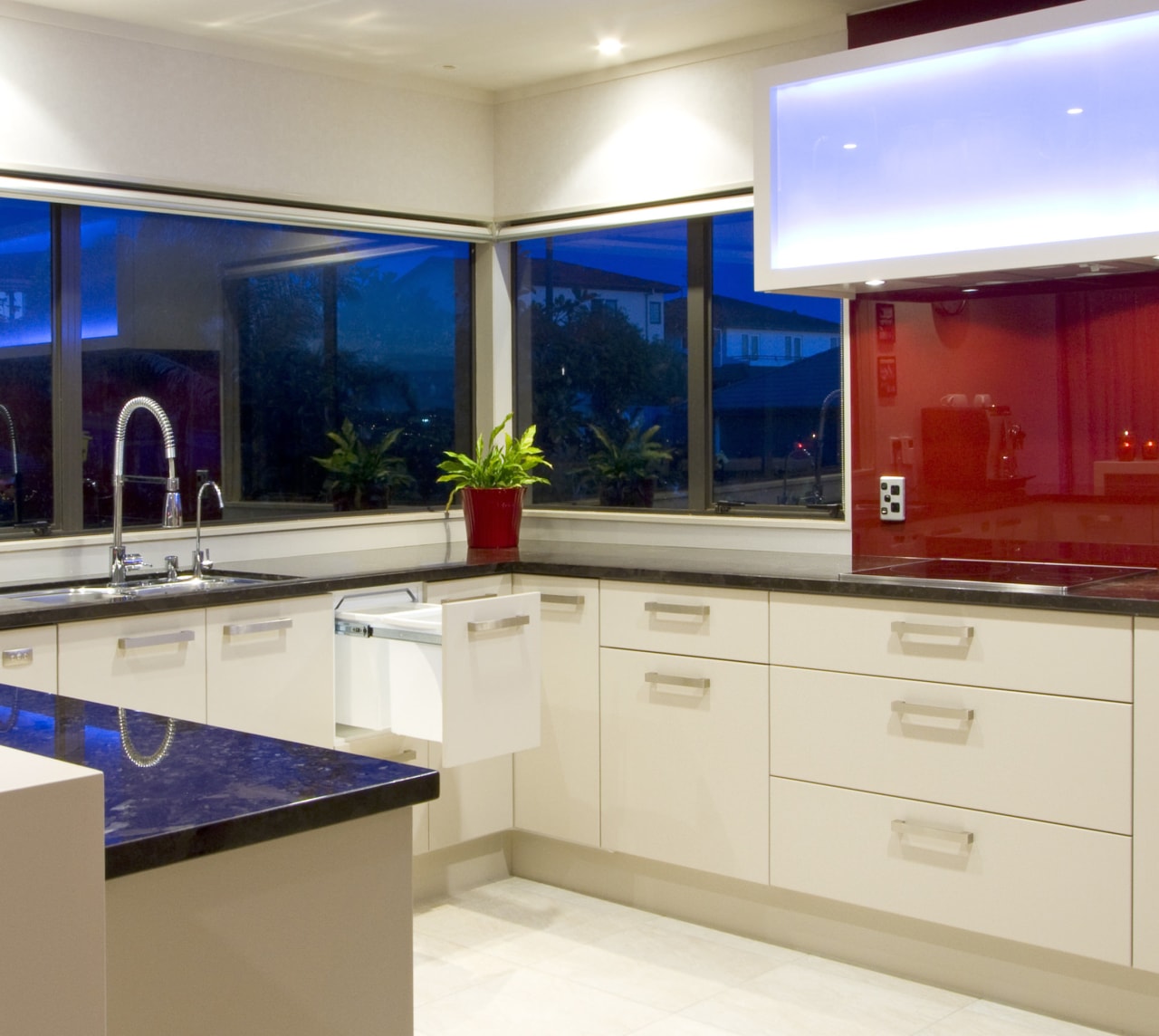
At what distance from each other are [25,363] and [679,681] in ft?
6.14

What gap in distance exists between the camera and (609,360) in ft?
14.7

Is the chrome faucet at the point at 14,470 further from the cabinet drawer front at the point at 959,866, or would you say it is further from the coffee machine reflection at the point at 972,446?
the coffee machine reflection at the point at 972,446

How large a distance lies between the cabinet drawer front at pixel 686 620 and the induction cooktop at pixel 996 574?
0.27 m

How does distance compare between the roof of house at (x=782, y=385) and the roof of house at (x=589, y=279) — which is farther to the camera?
the roof of house at (x=589, y=279)

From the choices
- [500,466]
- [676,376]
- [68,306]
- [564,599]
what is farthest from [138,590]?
[676,376]

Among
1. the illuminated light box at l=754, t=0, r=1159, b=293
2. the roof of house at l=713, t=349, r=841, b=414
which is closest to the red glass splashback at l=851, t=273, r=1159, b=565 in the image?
the roof of house at l=713, t=349, r=841, b=414

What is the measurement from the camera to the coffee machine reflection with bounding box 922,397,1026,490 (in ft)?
11.4

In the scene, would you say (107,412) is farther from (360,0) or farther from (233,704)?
(360,0)

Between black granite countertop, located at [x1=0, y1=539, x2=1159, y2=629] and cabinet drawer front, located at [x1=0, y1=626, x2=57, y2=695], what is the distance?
27 millimetres

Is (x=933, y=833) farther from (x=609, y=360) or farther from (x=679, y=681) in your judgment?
(x=609, y=360)

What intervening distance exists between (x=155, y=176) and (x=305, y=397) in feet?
2.70

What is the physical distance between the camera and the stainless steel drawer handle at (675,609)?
135 inches

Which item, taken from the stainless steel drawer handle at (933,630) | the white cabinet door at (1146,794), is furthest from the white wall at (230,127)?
the white cabinet door at (1146,794)

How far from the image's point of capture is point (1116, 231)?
2.90 m
